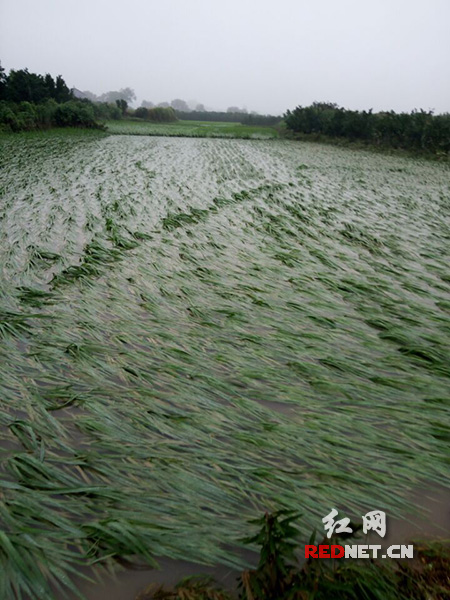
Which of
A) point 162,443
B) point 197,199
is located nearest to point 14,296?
point 162,443

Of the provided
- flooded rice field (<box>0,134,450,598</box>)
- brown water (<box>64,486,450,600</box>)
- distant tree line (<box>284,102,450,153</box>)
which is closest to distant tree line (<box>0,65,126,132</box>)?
distant tree line (<box>284,102,450,153</box>)

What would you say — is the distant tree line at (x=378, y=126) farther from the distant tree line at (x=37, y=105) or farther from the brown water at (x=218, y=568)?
the brown water at (x=218, y=568)

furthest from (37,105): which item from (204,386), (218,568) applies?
(218,568)

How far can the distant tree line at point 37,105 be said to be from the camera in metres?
28.1

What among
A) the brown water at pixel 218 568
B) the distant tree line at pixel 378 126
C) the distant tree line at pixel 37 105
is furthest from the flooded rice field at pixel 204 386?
the distant tree line at pixel 37 105

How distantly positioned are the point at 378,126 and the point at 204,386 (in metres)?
32.9

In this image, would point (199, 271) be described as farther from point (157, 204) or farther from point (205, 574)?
point (157, 204)

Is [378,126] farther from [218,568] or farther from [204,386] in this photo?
[218,568]

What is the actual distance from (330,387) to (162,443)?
1.30 m

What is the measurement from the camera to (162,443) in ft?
7.47

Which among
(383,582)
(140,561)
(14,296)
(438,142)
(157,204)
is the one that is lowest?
(140,561)

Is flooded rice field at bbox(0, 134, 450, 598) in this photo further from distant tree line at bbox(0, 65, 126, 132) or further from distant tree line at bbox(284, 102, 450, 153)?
distant tree line at bbox(0, 65, 126, 132)

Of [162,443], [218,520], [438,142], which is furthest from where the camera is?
[438,142]

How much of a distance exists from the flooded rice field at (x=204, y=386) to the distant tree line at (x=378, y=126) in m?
23.7
